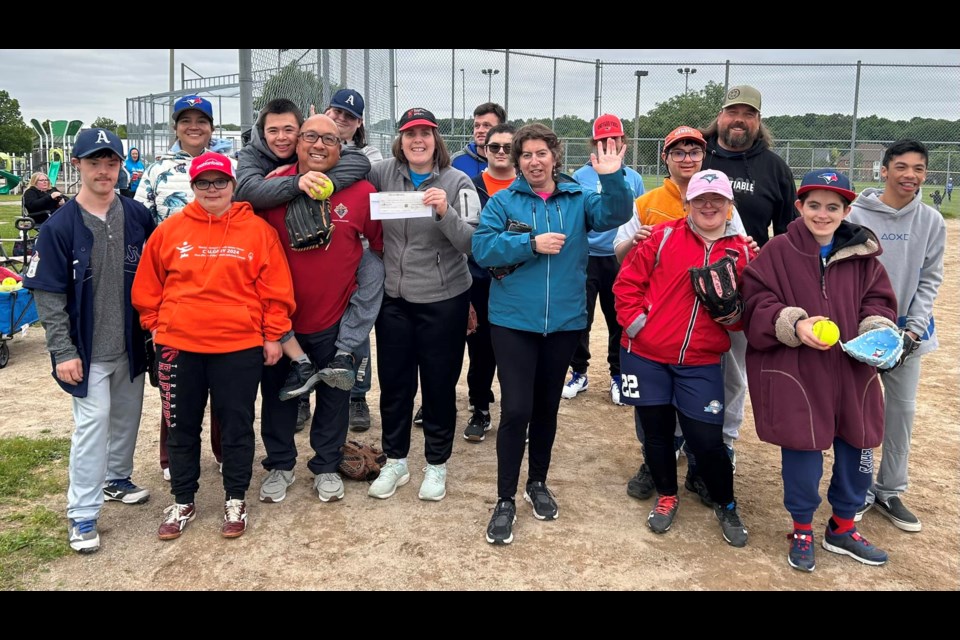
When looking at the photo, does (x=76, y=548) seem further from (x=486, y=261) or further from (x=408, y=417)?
(x=486, y=261)

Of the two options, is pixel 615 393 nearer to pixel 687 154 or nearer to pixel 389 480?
pixel 389 480

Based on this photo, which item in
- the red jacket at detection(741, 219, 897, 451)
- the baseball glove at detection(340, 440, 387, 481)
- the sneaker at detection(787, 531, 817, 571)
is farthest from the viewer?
the baseball glove at detection(340, 440, 387, 481)

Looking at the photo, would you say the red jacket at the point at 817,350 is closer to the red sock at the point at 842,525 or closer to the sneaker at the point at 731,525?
the red sock at the point at 842,525

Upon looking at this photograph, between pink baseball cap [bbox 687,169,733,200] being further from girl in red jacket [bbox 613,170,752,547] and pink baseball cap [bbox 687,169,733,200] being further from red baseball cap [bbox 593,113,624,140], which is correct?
red baseball cap [bbox 593,113,624,140]

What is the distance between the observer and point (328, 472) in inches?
165

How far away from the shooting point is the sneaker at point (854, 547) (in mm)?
3445

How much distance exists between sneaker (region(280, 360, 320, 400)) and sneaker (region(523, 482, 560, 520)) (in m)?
1.42

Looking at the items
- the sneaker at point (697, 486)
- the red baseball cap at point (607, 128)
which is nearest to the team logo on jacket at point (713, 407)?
the sneaker at point (697, 486)

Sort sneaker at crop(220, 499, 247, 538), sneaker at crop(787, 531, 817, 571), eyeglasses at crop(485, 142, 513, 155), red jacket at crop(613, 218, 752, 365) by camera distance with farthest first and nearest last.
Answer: eyeglasses at crop(485, 142, 513, 155)
sneaker at crop(220, 499, 247, 538)
red jacket at crop(613, 218, 752, 365)
sneaker at crop(787, 531, 817, 571)

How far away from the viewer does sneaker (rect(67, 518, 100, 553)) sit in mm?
3527

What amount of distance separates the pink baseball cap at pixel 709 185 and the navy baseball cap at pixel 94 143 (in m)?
3.02

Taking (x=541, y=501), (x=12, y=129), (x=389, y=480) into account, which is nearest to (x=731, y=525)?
(x=541, y=501)

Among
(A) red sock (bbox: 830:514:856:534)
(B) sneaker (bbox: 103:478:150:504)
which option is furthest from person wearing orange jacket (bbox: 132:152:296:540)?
(A) red sock (bbox: 830:514:856:534)

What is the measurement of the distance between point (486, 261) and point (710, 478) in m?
1.72
